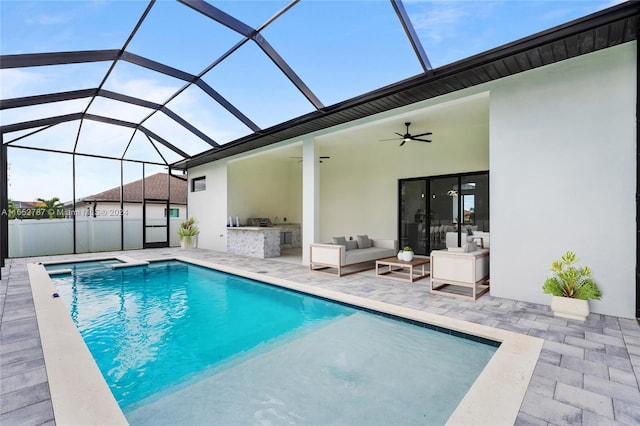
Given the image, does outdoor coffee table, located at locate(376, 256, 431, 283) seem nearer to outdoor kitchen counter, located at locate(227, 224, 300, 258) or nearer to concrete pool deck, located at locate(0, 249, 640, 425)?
concrete pool deck, located at locate(0, 249, 640, 425)

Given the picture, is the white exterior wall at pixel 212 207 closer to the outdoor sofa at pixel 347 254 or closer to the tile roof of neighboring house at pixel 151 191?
the tile roof of neighboring house at pixel 151 191

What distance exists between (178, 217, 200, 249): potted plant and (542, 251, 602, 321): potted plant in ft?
38.1

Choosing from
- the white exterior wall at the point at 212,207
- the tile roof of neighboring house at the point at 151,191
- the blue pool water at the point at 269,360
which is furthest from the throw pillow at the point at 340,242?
the tile roof of neighboring house at the point at 151,191

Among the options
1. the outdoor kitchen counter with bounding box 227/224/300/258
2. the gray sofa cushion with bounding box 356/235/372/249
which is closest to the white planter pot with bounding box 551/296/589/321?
the gray sofa cushion with bounding box 356/235/372/249

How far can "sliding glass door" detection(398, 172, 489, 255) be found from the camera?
27.3ft

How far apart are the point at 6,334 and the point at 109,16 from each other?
455 centimetres

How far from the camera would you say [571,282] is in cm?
402

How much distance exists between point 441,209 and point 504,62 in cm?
513

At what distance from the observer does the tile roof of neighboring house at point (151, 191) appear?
453 inches

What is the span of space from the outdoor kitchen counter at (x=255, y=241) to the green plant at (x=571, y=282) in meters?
7.35

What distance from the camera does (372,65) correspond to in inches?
205

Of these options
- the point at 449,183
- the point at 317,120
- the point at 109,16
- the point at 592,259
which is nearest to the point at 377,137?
the point at 317,120

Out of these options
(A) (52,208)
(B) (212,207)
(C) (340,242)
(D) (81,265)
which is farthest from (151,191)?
(C) (340,242)

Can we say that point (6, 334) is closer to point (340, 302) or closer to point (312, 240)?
point (340, 302)
